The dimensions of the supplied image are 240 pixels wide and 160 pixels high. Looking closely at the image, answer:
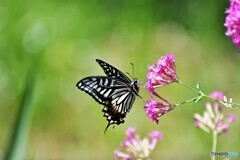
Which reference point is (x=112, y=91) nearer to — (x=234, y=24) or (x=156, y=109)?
(x=156, y=109)

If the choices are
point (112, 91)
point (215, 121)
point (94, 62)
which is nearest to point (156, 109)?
point (215, 121)

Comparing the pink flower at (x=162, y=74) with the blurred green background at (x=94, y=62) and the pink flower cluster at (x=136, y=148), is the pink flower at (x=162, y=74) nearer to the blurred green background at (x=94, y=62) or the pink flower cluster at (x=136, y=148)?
the pink flower cluster at (x=136, y=148)

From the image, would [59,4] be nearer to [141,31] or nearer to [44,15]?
[44,15]

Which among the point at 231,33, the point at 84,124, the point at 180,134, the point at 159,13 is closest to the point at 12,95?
the point at 84,124

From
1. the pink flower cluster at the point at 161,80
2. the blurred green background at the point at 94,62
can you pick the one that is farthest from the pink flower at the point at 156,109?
the blurred green background at the point at 94,62

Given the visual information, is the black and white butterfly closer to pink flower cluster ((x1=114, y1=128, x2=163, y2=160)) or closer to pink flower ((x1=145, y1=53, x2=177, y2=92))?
pink flower cluster ((x1=114, y1=128, x2=163, y2=160))

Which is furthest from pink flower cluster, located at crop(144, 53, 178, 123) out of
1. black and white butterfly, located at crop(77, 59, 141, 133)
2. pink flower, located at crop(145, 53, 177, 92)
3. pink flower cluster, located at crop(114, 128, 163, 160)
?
black and white butterfly, located at crop(77, 59, 141, 133)
